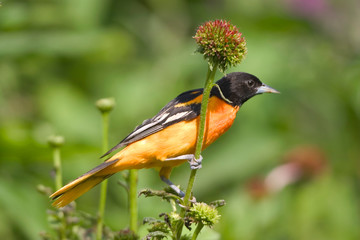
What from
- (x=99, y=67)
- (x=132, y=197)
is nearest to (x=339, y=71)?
(x=99, y=67)

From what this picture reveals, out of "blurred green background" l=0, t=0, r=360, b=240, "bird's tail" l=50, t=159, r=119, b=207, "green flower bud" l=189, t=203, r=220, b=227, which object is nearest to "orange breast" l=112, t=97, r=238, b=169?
"bird's tail" l=50, t=159, r=119, b=207

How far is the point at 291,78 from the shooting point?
601cm

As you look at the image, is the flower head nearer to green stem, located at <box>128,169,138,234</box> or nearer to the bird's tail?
green stem, located at <box>128,169,138,234</box>

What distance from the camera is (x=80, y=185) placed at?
9.15 ft

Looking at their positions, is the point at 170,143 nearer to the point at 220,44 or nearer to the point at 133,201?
the point at 133,201

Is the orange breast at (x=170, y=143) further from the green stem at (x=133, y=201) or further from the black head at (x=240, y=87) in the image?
the green stem at (x=133, y=201)

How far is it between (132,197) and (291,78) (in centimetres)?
390

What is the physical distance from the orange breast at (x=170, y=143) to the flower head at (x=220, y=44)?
89 centimetres

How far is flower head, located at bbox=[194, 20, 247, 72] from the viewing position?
6.91 feet

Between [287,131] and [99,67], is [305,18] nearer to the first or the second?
[287,131]

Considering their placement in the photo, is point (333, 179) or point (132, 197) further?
point (333, 179)

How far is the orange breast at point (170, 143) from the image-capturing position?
9.96 ft

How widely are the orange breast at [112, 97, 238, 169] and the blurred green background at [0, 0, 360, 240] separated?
1.35 metres

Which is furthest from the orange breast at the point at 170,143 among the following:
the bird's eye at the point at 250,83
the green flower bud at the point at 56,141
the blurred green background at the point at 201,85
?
the blurred green background at the point at 201,85
